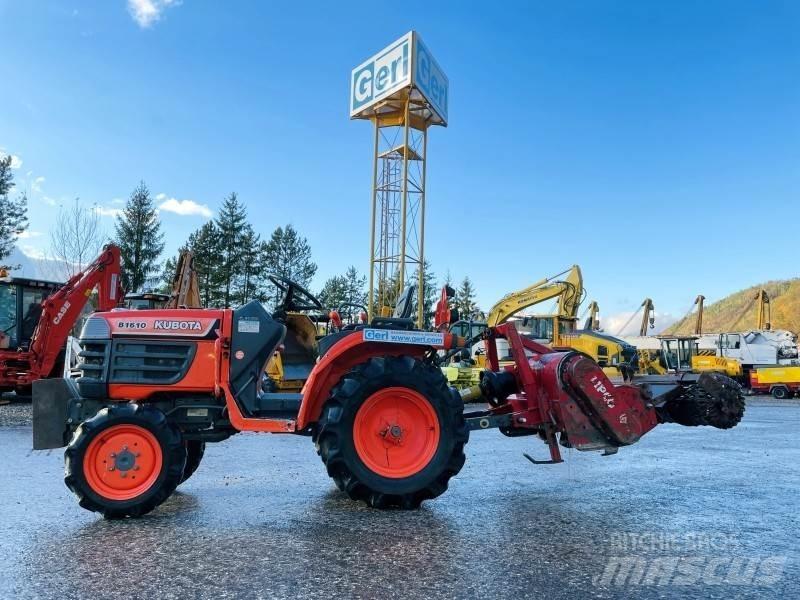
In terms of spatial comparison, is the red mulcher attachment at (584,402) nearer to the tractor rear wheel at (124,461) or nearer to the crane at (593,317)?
the tractor rear wheel at (124,461)

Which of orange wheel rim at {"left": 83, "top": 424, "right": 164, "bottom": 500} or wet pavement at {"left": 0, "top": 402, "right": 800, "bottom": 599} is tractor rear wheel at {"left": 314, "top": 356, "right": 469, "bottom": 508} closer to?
wet pavement at {"left": 0, "top": 402, "right": 800, "bottom": 599}

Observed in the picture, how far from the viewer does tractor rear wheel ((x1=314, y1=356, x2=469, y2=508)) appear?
4.64 meters

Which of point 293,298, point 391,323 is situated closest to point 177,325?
point 293,298

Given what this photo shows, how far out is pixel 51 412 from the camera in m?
4.80

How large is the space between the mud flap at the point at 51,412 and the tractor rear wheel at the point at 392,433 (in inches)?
73.4

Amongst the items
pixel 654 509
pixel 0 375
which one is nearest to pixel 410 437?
pixel 654 509

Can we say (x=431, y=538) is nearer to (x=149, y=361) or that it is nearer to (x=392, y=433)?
(x=392, y=433)

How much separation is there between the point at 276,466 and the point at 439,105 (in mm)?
21618

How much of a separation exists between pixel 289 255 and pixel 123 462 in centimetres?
4040

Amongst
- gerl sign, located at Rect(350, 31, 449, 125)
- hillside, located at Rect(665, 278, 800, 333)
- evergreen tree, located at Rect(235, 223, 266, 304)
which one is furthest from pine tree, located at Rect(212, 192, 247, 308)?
hillside, located at Rect(665, 278, 800, 333)

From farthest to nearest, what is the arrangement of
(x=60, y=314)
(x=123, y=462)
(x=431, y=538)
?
(x=60, y=314), (x=123, y=462), (x=431, y=538)

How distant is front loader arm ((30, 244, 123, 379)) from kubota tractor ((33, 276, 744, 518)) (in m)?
9.77

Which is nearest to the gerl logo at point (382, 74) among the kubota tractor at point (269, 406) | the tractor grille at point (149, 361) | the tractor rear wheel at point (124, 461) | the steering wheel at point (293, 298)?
the steering wheel at point (293, 298)

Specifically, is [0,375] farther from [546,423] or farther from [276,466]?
[546,423]
